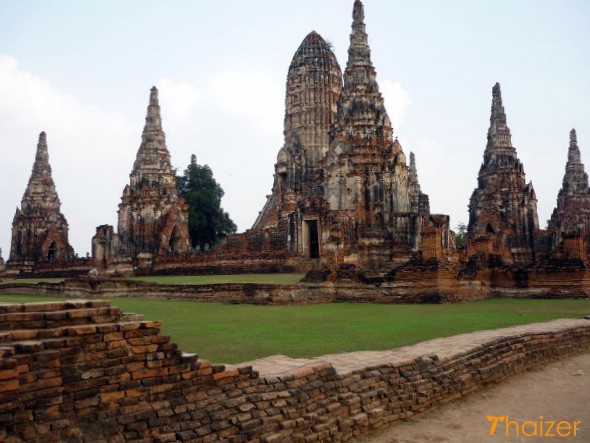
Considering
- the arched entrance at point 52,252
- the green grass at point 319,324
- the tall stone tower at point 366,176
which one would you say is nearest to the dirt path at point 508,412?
the green grass at point 319,324

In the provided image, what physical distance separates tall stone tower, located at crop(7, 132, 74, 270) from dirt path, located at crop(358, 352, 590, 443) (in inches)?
1274

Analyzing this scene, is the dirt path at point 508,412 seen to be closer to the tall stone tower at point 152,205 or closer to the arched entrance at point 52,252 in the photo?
the tall stone tower at point 152,205

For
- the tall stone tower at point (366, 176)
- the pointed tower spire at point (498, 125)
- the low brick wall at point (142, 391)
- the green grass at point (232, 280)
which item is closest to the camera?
the low brick wall at point (142, 391)

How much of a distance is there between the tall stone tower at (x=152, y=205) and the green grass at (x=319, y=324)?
46.1ft

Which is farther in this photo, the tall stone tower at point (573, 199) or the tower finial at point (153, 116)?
the tall stone tower at point (573, 199)

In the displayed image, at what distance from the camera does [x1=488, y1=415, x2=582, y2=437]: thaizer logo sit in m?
6.34

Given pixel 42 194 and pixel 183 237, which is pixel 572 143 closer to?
pixel 183 237

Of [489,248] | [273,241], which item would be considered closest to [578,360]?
[489,248]

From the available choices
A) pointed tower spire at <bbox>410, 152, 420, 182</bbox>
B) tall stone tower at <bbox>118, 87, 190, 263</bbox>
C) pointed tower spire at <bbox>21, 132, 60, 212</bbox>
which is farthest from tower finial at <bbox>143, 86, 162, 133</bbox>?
pointed tower spire at <bbox>410, 152, 420, 182</bbox>

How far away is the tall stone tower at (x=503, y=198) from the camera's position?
3284 centimetres

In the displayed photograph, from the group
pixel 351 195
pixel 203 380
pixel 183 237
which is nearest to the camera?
pixel 203 380

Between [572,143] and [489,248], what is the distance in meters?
25.0

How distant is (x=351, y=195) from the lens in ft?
87.8

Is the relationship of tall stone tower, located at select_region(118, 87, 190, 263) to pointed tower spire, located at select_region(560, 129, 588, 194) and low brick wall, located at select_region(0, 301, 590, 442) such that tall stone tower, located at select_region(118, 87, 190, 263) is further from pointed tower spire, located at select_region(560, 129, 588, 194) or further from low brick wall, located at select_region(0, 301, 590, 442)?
pointed tower spire, located at select_region(560, 129, 588, 194)
